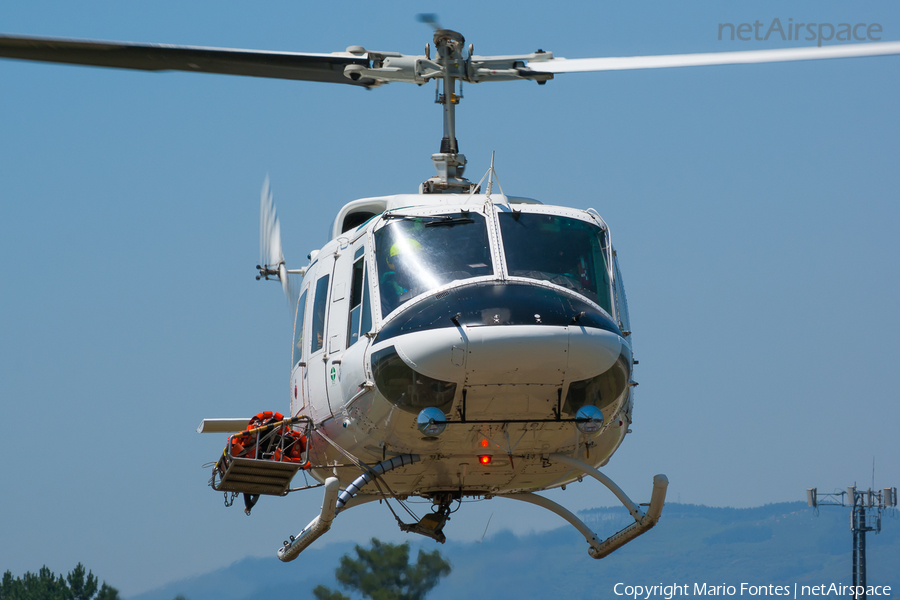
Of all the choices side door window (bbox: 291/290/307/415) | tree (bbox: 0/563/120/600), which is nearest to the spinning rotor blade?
side door window (bbox: 291/290/307/415)

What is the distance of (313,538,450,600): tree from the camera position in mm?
20531

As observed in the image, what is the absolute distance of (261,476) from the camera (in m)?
12.7

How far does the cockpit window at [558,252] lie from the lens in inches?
461

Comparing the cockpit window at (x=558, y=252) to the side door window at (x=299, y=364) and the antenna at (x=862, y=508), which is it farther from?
the antenna at (x=862, y=508)

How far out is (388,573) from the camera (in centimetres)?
2134

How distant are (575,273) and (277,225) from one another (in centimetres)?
745

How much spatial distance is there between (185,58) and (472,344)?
484 cm

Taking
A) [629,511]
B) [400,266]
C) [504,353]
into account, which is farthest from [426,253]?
[629,511]

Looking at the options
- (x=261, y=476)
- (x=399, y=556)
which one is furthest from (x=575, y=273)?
(x=399, y=556)

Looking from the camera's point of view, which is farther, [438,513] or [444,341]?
[438,513]

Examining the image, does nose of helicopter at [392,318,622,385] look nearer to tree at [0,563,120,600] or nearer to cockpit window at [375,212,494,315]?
cockpit window at [375,212,494,315]

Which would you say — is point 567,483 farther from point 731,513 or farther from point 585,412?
point 731,513

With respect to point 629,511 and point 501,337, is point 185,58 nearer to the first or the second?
point 501,337

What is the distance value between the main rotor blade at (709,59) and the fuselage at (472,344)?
188cm
